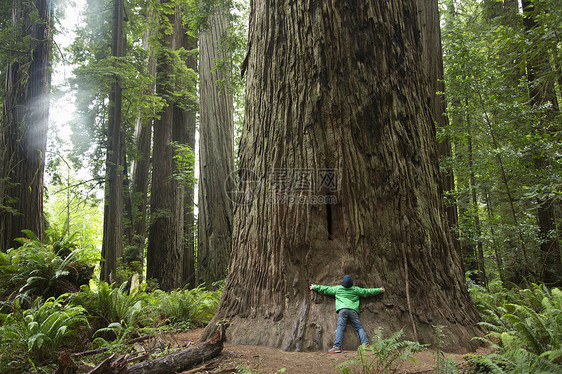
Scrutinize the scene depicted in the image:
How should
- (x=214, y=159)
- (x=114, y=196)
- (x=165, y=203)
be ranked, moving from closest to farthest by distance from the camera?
(x=114, y=196), (x=214, y=159), (x=165, y=203)

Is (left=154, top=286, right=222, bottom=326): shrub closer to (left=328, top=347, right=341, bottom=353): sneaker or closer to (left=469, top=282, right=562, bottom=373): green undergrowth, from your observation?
(left=328, top=347, right=341, bottom=353): sneaker

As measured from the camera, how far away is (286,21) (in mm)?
4371

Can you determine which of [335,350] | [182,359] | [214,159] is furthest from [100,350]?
[214,159]

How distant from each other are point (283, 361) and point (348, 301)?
914mm

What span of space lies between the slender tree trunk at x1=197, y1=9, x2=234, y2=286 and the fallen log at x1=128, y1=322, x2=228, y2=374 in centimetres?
504

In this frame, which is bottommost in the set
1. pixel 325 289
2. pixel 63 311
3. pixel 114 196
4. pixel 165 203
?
pixel 63 311

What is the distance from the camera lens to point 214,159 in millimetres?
8867

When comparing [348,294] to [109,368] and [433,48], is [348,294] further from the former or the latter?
[433,48]

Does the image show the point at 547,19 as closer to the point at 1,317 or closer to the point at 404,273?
the point at 404,273

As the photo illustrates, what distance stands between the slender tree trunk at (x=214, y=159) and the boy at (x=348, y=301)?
16.8 ft

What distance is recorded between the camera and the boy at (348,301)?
11.3 feet

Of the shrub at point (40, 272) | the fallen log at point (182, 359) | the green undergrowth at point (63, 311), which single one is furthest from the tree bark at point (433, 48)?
the shrub at point (40, 272)

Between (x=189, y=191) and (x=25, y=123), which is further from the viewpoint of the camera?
(x=189, y=191)

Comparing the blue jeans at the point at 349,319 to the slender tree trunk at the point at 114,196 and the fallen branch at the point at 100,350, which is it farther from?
the slender tree trunk at the point at 114,196
